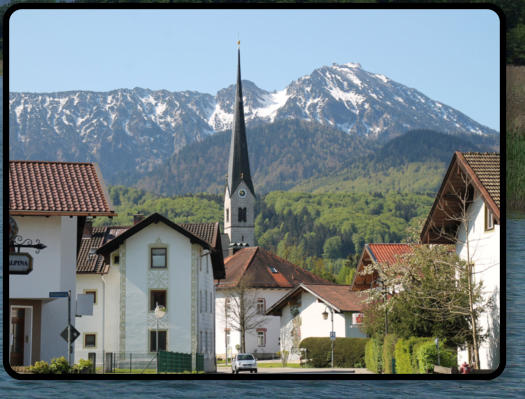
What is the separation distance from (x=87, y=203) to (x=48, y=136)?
143107 millimetres

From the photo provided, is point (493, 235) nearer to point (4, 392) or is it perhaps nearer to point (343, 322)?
point (4, 392)

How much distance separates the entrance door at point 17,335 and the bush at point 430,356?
10.6 metres

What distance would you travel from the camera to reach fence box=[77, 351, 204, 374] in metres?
39.5

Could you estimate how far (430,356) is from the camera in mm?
25719

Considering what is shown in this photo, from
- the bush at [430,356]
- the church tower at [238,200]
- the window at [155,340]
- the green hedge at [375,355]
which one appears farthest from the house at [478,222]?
the church tower at [238,200]

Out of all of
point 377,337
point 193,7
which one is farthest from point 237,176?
point 193,7

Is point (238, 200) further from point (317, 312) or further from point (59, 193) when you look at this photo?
point (59, 193)

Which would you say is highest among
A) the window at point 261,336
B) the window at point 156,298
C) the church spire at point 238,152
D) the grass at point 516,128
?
the church spire at point 238,152

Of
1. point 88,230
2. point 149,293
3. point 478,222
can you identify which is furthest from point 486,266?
point 88,230

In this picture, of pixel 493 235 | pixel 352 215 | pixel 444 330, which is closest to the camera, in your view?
pixel 493 235

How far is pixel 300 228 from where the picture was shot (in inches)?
6471

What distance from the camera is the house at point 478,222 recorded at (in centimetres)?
2280

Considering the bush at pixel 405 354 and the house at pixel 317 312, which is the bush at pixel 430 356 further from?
the house at pixel 317 312

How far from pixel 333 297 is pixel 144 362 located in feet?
50.5
